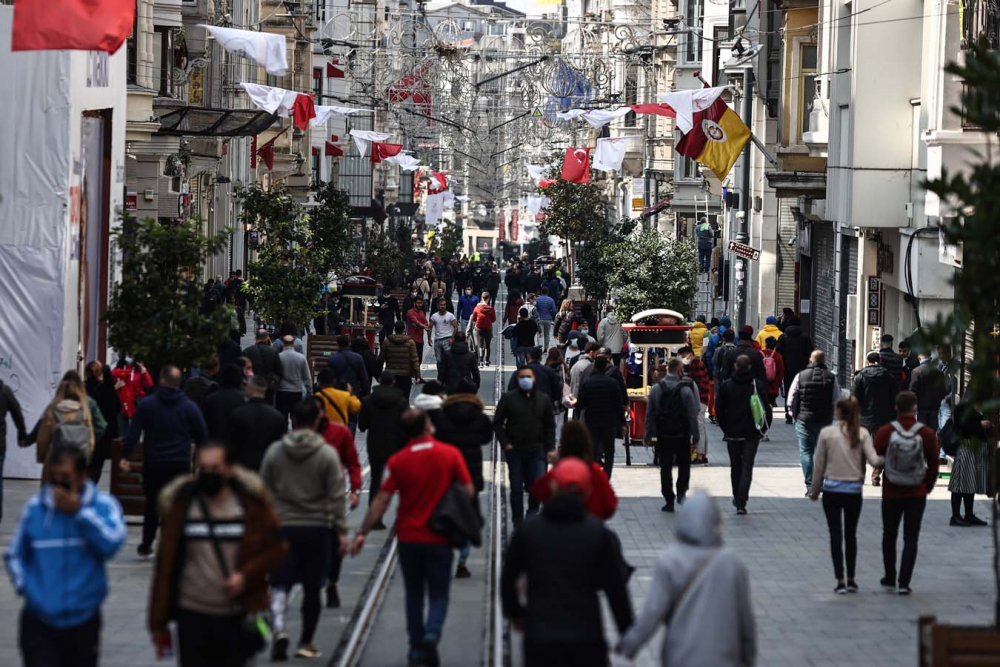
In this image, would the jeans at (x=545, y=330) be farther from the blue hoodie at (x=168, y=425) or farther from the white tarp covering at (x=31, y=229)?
the blue hoodie at (x=168, y=425)

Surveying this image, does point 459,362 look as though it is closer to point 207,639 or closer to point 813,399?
point 813,399

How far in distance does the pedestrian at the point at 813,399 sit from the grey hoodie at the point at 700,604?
1140 centimetres

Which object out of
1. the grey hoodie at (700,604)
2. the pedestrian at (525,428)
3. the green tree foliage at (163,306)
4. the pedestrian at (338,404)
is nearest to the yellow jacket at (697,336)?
the green tree foliage at (163,306)

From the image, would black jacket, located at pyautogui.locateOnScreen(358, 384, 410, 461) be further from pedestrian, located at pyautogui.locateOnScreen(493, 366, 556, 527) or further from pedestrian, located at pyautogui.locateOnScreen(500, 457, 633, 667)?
pedestrian, located at pyautogui.locateOnScreen(500, 457, 633, 667)

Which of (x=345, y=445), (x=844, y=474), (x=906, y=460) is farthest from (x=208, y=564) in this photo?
(x=906, y=460)

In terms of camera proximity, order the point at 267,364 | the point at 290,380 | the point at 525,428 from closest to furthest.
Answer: the point at 525,428 → the point at 267,364 → the point at 290,380

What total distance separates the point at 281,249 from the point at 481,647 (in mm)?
22666

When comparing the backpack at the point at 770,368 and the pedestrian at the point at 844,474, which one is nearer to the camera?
the pedestrian at the point at 844,474

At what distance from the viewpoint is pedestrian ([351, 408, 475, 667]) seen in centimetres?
1111

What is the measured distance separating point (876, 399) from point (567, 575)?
1334 centimetres

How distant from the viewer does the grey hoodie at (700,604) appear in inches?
310

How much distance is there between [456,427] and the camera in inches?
579

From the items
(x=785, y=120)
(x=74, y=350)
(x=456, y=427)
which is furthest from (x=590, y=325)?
(x=456, y=427)

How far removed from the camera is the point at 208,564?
28.2 ft
